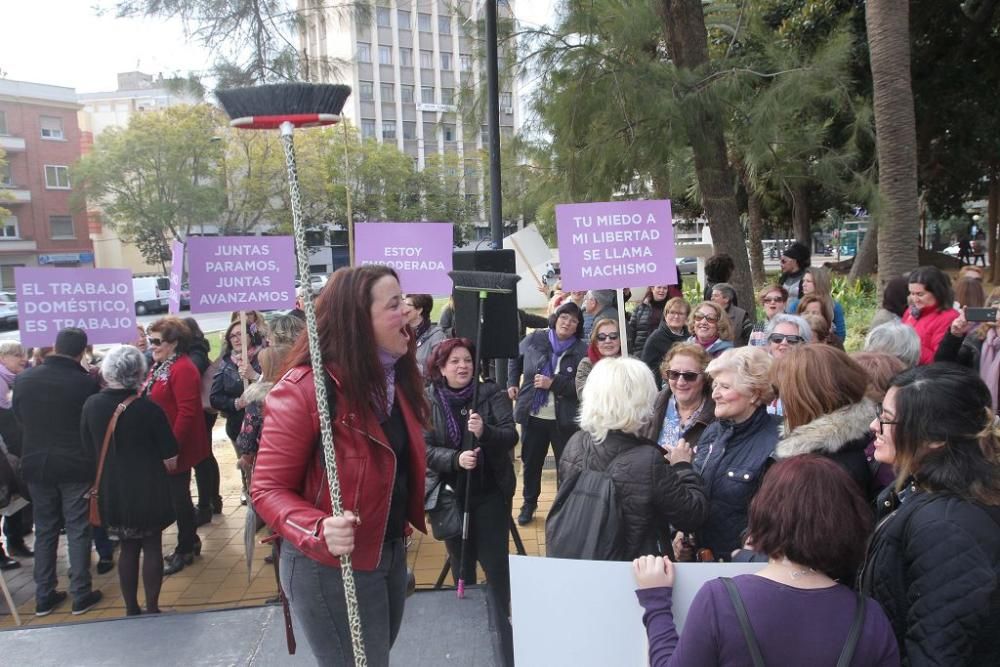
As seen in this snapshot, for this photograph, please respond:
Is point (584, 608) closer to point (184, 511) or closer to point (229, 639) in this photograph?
point (229, 639)

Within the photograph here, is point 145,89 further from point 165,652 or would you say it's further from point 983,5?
point 165,652

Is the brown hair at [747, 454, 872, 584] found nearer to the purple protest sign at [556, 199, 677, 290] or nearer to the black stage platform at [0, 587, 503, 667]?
the black stage platform at [0, 587, 503, 667]

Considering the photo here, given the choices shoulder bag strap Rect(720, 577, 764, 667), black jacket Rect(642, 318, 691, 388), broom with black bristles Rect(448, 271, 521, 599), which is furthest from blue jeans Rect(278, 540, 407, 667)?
black jacket Rect(642, 318, 691, 388)

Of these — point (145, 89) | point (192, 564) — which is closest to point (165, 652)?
point (192, 564)

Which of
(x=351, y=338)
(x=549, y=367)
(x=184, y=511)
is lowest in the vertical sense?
(x=184, y=511)

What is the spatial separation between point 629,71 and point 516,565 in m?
6.13

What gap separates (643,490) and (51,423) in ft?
11.9

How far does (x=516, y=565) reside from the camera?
2027mm

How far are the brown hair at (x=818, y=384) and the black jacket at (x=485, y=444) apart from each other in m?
1.49

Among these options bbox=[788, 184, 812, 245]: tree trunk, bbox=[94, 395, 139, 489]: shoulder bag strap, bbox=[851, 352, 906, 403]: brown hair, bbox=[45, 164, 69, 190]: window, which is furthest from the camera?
bbox=[45, 164, 69, 190]: window

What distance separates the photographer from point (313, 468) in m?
2.23

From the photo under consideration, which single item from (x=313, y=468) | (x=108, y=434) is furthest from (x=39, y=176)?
(x=313, y=468)

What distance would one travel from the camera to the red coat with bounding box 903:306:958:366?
5.11 meters

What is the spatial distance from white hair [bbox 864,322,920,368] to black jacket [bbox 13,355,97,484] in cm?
430
